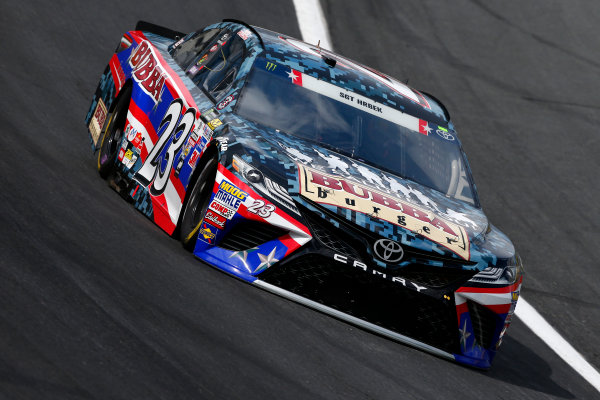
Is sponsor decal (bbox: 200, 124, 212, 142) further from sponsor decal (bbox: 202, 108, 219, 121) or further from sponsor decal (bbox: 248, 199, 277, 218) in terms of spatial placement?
sponsor decal (bbox: 248, 199, 277, 218)

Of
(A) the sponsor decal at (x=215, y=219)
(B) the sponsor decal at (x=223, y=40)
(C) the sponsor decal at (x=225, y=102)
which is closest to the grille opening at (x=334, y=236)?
(A) the sponsor decal at (x=215, y=219)

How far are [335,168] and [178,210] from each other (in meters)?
1.13

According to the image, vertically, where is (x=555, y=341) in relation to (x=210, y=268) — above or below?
below

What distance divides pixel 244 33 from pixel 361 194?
223 cm

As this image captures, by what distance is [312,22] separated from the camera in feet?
55.0

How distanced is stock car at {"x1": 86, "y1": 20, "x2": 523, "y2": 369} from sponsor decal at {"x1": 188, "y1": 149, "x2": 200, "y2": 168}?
21 mm

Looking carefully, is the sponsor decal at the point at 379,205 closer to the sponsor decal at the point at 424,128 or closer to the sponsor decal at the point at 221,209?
the sponsor decal at the point at 221,209

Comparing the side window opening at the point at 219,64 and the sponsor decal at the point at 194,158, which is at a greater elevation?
the side window opening at the point at 219,64

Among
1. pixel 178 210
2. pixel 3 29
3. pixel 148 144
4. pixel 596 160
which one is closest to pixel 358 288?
pixel 178 210

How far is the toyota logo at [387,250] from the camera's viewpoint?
6.18 metres

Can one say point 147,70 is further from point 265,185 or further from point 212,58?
point 265,185

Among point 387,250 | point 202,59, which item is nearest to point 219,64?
point 202,59

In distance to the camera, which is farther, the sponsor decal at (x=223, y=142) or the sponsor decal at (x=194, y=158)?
the sponsor decal at (x=194, y=158)

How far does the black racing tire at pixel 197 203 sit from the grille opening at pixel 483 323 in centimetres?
179
